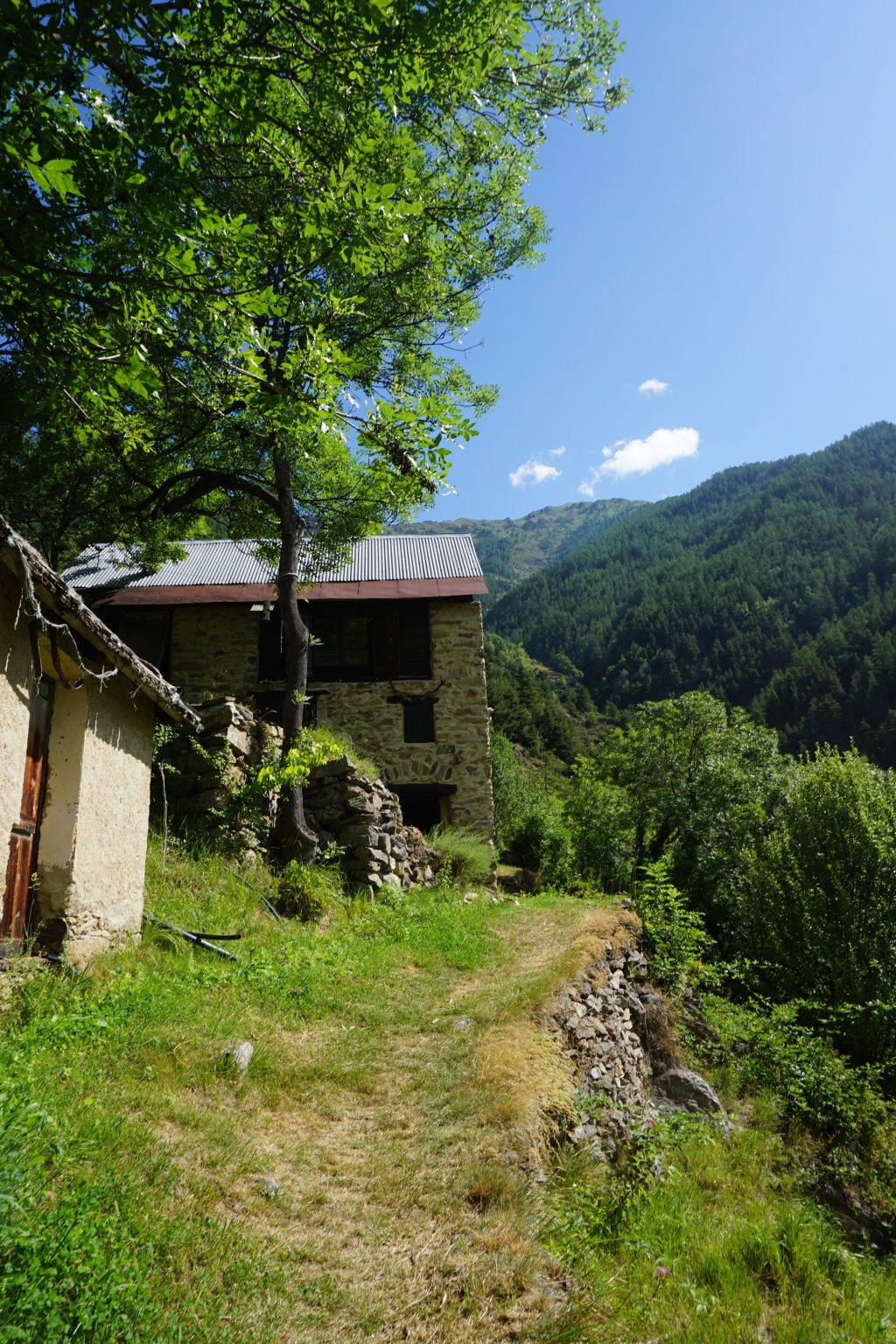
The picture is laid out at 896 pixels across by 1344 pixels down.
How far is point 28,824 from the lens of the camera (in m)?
5.12

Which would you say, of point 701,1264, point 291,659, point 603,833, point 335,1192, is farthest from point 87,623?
point 603,833

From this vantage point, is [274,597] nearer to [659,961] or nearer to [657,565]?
[659,961]

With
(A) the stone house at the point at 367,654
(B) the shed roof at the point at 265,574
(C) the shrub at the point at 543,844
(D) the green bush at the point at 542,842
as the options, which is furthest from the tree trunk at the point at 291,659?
(C) the shrub at the point at 543,844

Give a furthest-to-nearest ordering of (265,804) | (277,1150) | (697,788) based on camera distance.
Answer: (697,788), (265,804), (277,1150)

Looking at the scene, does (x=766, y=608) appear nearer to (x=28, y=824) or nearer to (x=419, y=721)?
(x=419, y=721)

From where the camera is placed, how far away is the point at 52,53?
129 inches

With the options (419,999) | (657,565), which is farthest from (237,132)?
(657,565)

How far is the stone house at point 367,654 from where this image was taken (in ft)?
51.5

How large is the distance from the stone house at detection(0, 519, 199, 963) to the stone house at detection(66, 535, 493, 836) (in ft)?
29.8

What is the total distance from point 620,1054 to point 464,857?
6.18 metres

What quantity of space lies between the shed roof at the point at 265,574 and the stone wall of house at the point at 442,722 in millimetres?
1374

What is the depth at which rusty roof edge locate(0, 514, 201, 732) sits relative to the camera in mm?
4281

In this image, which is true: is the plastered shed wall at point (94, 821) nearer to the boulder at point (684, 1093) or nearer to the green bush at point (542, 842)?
the boulder at point (684, 1093)

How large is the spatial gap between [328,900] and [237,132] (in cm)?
753
